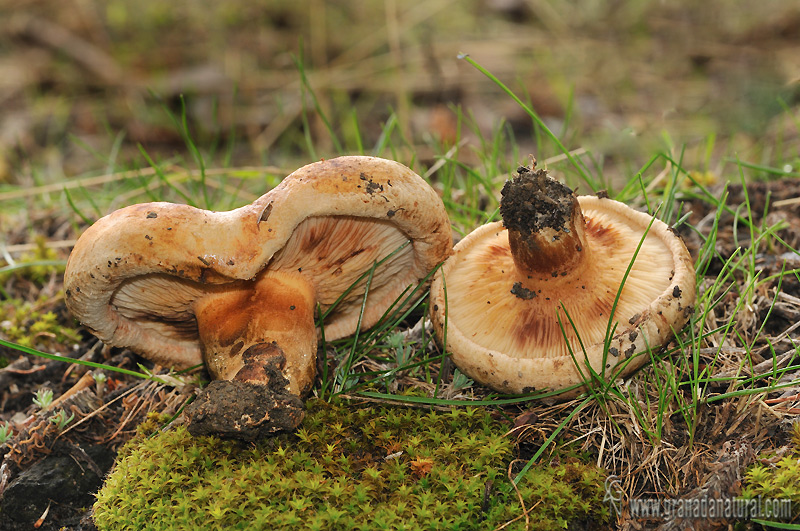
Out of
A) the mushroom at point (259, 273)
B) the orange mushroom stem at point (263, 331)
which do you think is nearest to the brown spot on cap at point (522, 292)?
the mushroom at point (259, 273)

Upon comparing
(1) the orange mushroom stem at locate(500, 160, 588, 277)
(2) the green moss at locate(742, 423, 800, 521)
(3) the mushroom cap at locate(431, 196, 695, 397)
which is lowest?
(2) the green moss at locate(742, 423, 800, 521)

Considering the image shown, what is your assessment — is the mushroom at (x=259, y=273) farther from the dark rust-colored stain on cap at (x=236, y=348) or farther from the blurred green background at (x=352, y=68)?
the blurred green background at (x=352, y=68)

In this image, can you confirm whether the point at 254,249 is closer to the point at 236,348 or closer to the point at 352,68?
the point at 236,348

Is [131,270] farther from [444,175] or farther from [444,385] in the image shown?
[444,175]

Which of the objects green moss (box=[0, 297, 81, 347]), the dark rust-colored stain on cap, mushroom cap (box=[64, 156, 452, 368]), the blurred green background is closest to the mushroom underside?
mushroom cap (box=[64, 156, 452, 368])

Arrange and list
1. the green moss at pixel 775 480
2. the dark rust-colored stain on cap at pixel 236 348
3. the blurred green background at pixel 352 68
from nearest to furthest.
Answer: the green moss at pixel 775 480
the dark rust-colored stain on cap at pixel 236 348
the blurred green background at pixel 352 68

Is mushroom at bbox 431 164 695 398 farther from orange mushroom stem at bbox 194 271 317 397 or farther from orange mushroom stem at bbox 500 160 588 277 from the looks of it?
orange mushroom stem at bbox 194 271 317 397
